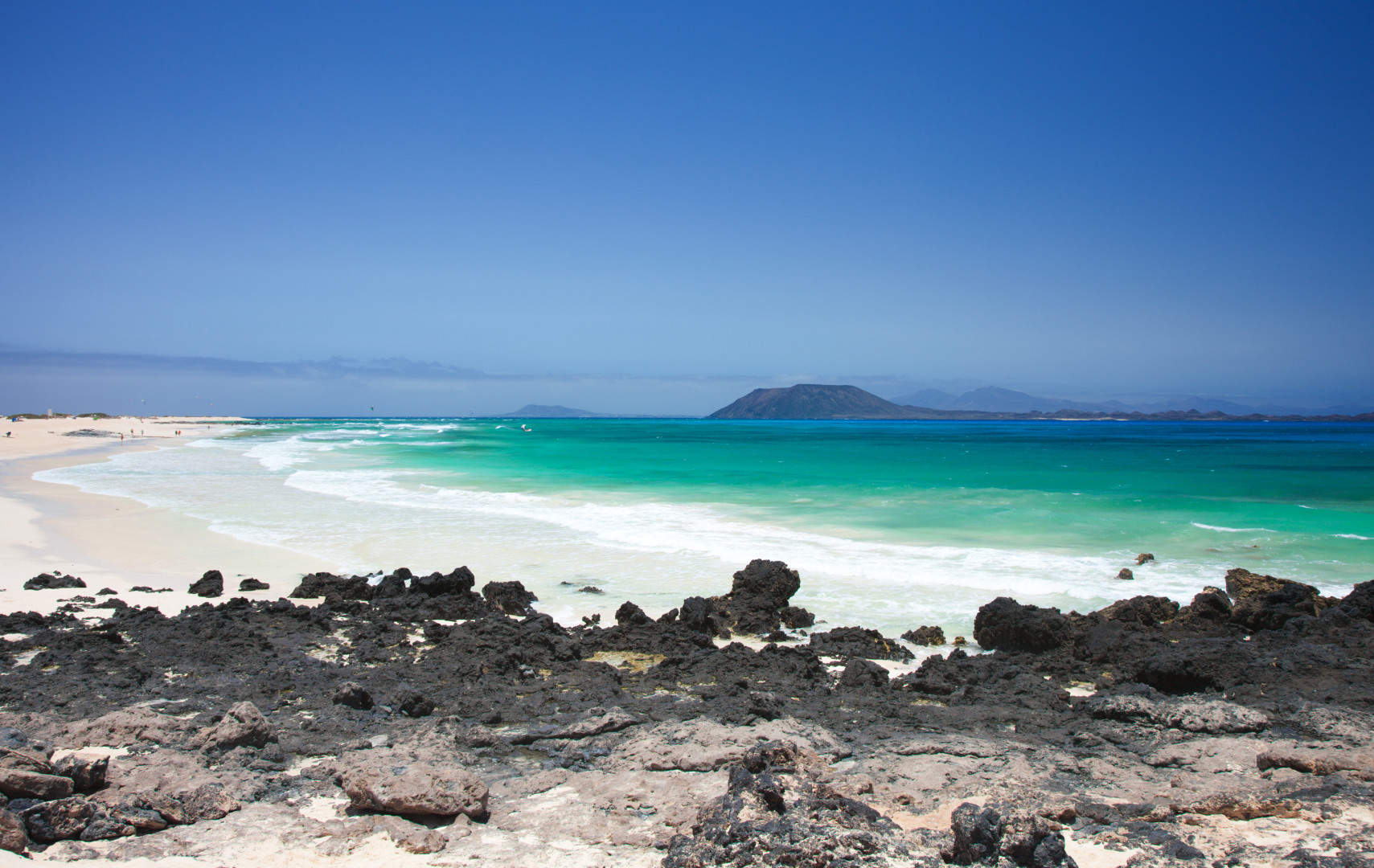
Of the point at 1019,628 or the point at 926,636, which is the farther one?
the point at 926,636

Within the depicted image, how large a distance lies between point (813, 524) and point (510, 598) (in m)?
9.05

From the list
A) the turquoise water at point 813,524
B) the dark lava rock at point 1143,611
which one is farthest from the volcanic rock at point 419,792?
the dark lava rock at point 1143,611

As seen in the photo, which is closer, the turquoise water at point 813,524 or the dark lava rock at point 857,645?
the dark lava rock at point 857,645

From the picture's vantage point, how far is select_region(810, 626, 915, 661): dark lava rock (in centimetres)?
742

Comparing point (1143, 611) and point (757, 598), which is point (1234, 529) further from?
point (757, 598)

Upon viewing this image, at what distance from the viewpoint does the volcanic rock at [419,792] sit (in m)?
3.91

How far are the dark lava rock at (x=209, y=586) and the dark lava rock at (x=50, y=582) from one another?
137cm

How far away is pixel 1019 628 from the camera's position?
7.46 meters

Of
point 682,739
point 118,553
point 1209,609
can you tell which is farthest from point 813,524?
point 118,553

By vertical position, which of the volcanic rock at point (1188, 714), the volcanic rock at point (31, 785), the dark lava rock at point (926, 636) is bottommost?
the dark lava rock at point (926, 636)

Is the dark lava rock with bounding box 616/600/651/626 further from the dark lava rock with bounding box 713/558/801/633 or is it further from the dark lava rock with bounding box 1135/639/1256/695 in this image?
the dark lava rock with bounding box 1135/639/1256/695

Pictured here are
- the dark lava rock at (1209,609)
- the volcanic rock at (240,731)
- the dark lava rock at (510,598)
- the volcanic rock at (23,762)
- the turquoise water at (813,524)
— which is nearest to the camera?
the volcanic rock at (23,762)

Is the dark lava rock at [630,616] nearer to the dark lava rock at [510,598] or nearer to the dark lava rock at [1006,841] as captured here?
the dark lava rock at [510,598]

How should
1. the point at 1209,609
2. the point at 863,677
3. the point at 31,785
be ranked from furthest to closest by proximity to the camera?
1. the point at 1209,609
2. the point at 863,677
3. the point at 31,785
